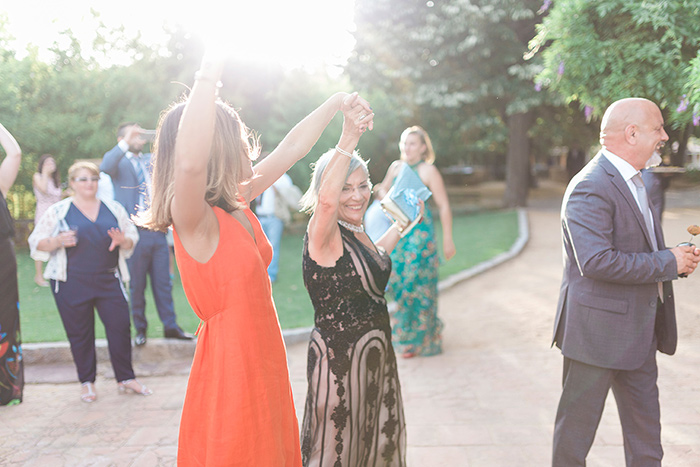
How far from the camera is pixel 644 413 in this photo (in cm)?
304

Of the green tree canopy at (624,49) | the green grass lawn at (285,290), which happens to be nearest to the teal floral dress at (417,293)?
the green grass lawn at (285,290)

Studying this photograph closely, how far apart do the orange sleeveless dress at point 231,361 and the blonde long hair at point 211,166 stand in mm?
70

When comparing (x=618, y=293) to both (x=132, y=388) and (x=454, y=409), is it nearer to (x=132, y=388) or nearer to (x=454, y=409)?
(x=454, y=409)

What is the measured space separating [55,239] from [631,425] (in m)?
4.43

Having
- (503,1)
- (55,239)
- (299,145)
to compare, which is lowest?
(55,239)

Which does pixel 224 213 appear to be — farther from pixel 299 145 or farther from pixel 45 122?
pixel 45 122

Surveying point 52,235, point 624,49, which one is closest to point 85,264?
point 52,235

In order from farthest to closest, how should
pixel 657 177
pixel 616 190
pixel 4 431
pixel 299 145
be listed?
pixel 657 177, pixel 4 431, pixel 616 190, pixel 299 145

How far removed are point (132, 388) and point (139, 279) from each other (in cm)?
160

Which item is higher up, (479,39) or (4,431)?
(479,39)

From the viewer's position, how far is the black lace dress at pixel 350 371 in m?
2.86

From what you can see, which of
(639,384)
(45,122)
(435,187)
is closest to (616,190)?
(639,384)

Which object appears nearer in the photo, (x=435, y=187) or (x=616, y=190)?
(x=616, y=190)

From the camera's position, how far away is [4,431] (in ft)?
14.6
